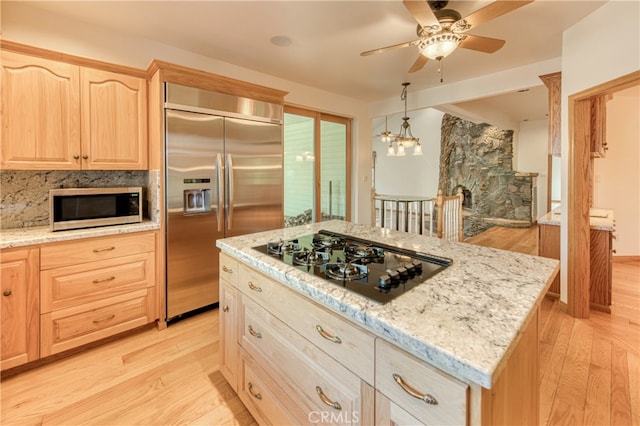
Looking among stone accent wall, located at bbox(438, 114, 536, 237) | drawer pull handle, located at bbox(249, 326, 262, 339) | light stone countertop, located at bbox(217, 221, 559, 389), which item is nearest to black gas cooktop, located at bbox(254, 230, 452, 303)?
light stone countertop, located at bbox(217, 221, 559, 389)

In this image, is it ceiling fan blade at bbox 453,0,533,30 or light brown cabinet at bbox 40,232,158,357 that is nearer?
ceiling fan blade at bbox 453,0,533,30

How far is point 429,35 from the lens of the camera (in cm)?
190

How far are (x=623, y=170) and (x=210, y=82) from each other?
5.95 metres

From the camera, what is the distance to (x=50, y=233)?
212 centimetres

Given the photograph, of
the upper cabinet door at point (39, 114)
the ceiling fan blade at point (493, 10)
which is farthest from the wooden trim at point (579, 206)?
the upper cabinet door at point (39, 114)

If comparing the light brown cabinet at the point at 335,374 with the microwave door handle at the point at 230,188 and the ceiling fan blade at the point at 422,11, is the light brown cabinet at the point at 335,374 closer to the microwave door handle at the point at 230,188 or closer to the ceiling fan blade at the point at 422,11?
the microwave door handle at the point at 230,188

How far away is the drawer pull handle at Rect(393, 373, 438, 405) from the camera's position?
754 mm

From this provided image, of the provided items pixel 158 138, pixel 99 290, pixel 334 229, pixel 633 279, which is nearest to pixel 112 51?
pixel 158 138

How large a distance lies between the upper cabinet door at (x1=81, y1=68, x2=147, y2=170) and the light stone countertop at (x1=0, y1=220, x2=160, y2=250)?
0.52 m

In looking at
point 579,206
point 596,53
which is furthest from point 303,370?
point 596,53

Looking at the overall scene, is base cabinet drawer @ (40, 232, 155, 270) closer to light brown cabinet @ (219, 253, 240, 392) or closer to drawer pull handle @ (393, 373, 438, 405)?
light brown cabinet @ (219, 253, 240, 392)

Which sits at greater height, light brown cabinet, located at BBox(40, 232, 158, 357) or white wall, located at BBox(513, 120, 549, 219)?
white wall, located at BBox(513, 120, 549, 219)

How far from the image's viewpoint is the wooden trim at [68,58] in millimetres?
1996

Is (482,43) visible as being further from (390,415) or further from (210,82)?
(390,415)
